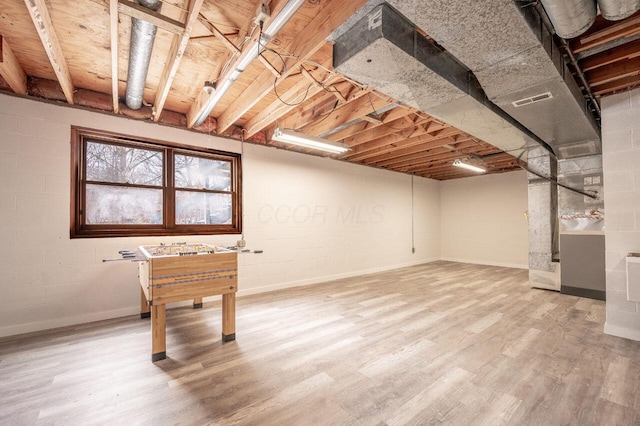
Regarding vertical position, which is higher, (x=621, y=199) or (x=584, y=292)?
(x=621, y=199)

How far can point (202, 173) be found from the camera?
4215mm

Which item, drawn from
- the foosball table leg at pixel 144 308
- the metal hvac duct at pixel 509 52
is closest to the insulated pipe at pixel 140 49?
the metal hvac duct at pixel 509 52

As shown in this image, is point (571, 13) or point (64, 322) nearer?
point (571, 13)

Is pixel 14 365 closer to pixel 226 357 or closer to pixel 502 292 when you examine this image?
pixel 226 357

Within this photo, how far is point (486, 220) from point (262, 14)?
299 inches

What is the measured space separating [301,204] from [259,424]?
151 inches

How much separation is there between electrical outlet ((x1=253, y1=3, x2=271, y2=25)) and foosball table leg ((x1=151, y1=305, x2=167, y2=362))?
2.32 metres

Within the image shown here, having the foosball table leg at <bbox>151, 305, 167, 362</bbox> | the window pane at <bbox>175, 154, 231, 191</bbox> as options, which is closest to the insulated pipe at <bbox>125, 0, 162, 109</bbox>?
the window pane at <bbox>175, 154, 231, 191</bbox>

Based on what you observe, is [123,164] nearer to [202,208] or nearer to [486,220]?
[202,208]

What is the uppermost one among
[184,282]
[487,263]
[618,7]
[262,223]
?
[618,7]

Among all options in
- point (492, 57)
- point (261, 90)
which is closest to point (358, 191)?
point (261, 90)

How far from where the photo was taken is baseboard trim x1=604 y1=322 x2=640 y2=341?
2.69 m

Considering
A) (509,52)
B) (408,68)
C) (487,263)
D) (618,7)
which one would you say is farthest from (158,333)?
(487,263)

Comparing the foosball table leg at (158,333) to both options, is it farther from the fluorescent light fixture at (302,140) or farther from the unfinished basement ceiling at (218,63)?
the fluorescent light fixture at (302,140)
